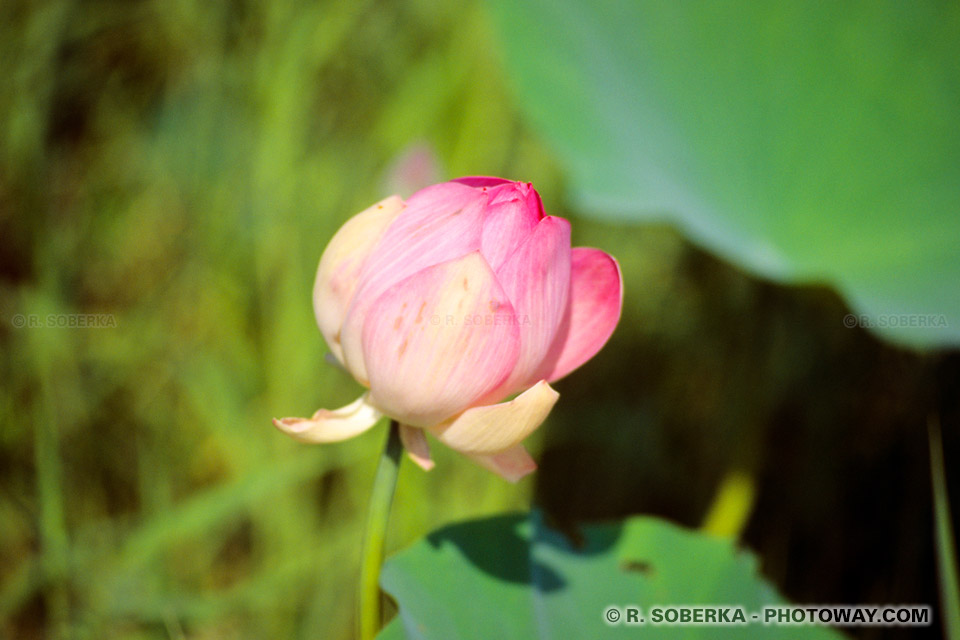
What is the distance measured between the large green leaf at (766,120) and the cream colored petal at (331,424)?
0.54 m

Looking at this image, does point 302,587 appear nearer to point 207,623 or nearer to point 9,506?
point 207,623

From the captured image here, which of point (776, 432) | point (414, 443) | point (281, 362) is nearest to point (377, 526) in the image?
point (414, 443)

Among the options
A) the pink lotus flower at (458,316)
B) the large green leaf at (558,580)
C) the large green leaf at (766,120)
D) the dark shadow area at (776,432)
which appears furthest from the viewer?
the dark shadow area at (776,432)

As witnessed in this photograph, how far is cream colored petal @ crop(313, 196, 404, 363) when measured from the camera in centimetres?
46

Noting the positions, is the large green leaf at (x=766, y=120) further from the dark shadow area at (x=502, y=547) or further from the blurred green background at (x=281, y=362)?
the dark shadow area at (x=502, y=547)

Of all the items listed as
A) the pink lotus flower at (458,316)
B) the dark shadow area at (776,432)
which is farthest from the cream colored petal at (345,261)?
the dark shadow area at (776,432)

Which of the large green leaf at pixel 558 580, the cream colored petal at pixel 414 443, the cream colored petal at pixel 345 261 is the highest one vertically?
the cream colored petal at pixel 345 261

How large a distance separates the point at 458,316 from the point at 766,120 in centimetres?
77

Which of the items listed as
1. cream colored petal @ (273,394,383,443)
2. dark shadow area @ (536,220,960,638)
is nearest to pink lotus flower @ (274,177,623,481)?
cream colored petal @ (273,394,383,443)

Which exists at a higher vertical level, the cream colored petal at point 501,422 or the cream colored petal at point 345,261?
the cream colored petal at point 345,261

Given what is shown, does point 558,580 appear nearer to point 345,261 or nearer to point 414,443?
point 414,443

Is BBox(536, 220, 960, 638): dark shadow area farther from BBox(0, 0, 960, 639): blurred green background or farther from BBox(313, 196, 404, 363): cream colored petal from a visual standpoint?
BBox(313, 196, 404, 363): cream colored petal

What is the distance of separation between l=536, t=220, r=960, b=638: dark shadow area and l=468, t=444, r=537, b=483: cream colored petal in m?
0.61

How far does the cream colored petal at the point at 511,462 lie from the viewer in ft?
1.54
